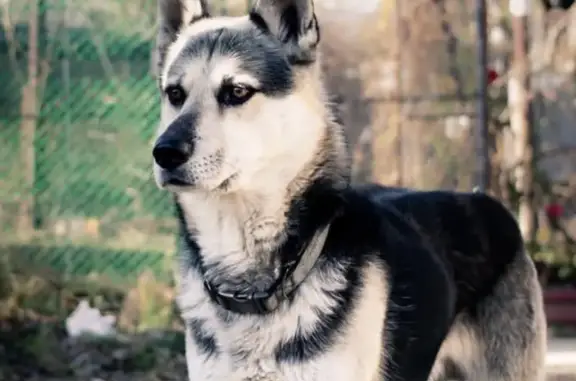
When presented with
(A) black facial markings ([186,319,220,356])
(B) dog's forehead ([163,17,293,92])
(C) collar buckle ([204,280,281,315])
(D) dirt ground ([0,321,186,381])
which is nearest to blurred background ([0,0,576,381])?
(D) dirt ground ([0,321,186,381])

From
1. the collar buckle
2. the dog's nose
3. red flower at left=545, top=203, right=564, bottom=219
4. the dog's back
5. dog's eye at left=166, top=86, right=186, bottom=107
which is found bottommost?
red flower at left=545, top=203, right=564, bottom=219

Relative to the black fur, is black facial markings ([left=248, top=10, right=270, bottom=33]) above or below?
above

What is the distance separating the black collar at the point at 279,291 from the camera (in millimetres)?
2576

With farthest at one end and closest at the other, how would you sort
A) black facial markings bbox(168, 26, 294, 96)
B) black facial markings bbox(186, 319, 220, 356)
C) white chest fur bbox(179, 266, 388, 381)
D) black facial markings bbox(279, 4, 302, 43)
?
black facial markings bbox(279, 4, 302, 43)
black facial markings bbox(168, 26, 294, 96)
black facial markings bbox(186, 319, 220, 356)
white chest fur bbox(179, 266, 388, 381)

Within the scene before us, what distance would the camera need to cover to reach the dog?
2.53 meters

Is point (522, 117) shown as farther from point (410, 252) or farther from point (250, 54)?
point (250, 54)

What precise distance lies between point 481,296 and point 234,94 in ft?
3.68

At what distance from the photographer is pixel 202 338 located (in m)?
2.65

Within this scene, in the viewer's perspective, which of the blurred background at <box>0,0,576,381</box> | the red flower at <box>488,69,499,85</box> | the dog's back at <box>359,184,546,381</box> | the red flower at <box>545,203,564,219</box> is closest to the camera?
the dog's back at <box>359,184,546,381</box>

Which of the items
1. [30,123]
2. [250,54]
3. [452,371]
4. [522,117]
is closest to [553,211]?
[522,117]

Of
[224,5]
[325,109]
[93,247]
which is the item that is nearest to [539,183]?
[224,5]

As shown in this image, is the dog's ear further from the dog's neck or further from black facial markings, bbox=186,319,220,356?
black facial markings, bbox=186,319,220,356

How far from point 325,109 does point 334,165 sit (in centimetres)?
17

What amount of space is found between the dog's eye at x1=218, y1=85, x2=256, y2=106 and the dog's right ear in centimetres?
48
